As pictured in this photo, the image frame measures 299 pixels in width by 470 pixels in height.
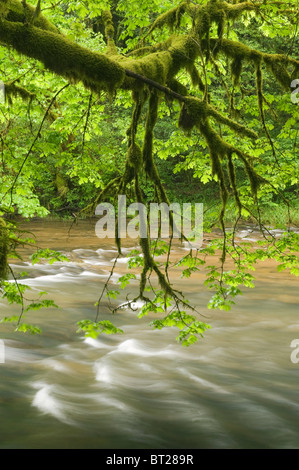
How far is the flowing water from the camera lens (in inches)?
169

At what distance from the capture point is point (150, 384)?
541cm

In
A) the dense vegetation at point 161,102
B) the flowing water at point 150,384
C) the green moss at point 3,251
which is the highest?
the dense vegetation at point 161,102

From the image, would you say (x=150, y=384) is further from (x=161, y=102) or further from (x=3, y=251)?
(x=161, y=102)

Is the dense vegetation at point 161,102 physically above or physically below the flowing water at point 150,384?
above

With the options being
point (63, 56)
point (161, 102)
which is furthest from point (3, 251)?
point (161, 102)

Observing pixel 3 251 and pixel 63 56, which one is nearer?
pixel 63 56

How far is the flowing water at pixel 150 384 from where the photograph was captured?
14.0 ft

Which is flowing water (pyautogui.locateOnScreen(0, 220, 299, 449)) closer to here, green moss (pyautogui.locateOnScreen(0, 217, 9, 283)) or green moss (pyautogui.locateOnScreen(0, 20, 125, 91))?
green moss (pyautogui.locateOnScreen(0, 217, 9, 283))

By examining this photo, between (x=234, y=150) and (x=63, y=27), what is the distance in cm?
1036

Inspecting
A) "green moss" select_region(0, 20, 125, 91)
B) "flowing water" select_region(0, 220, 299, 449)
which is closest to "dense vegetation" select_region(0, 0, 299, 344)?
"green moss" select_region(0, 20, 125, 91)

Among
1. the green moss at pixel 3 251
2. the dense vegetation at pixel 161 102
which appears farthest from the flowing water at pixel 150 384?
the green moss at pixel 3 251

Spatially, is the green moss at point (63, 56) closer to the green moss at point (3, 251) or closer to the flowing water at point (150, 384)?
the green moss at point (3, 251)

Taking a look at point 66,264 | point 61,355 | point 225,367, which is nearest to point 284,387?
point 225,367
